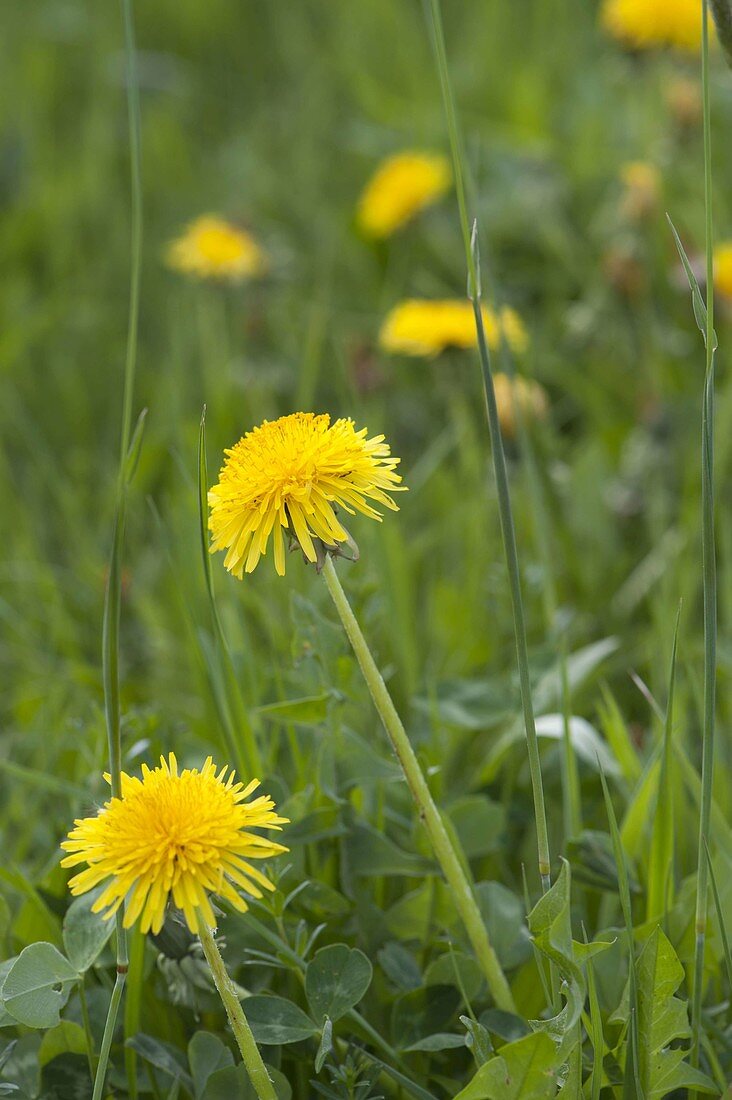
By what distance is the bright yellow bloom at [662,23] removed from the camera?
6.42ft

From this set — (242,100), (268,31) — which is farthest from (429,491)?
(268,31)

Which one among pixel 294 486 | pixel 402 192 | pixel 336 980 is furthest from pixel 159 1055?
pixel 402 192

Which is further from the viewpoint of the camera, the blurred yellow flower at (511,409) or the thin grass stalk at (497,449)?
the blurred yellow flower at (511,409)

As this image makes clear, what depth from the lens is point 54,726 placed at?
4.53 feet

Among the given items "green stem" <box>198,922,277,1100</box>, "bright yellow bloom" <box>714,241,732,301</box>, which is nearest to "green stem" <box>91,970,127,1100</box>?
"green stem" <box>198,922,277,1100</box>

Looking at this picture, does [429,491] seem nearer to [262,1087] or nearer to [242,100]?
[262,1087]

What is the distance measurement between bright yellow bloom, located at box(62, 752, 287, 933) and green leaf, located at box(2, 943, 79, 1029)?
13cm

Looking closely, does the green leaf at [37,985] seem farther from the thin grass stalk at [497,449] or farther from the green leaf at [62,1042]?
the thin grass stalk at [497,449]

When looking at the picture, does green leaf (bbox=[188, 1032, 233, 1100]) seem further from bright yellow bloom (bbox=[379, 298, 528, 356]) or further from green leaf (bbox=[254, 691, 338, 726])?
bright yellow bloom (bbox=[379, 298, 528, 356])

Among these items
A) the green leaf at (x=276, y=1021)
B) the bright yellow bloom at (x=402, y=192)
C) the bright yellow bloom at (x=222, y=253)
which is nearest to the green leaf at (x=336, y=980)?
the green leaf at (x=276, y=1021)

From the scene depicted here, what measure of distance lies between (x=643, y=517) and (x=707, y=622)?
97 centimetres

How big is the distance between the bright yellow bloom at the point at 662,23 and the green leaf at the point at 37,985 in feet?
5.79

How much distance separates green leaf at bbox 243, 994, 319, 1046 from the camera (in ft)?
2.63

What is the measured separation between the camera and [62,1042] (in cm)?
88
